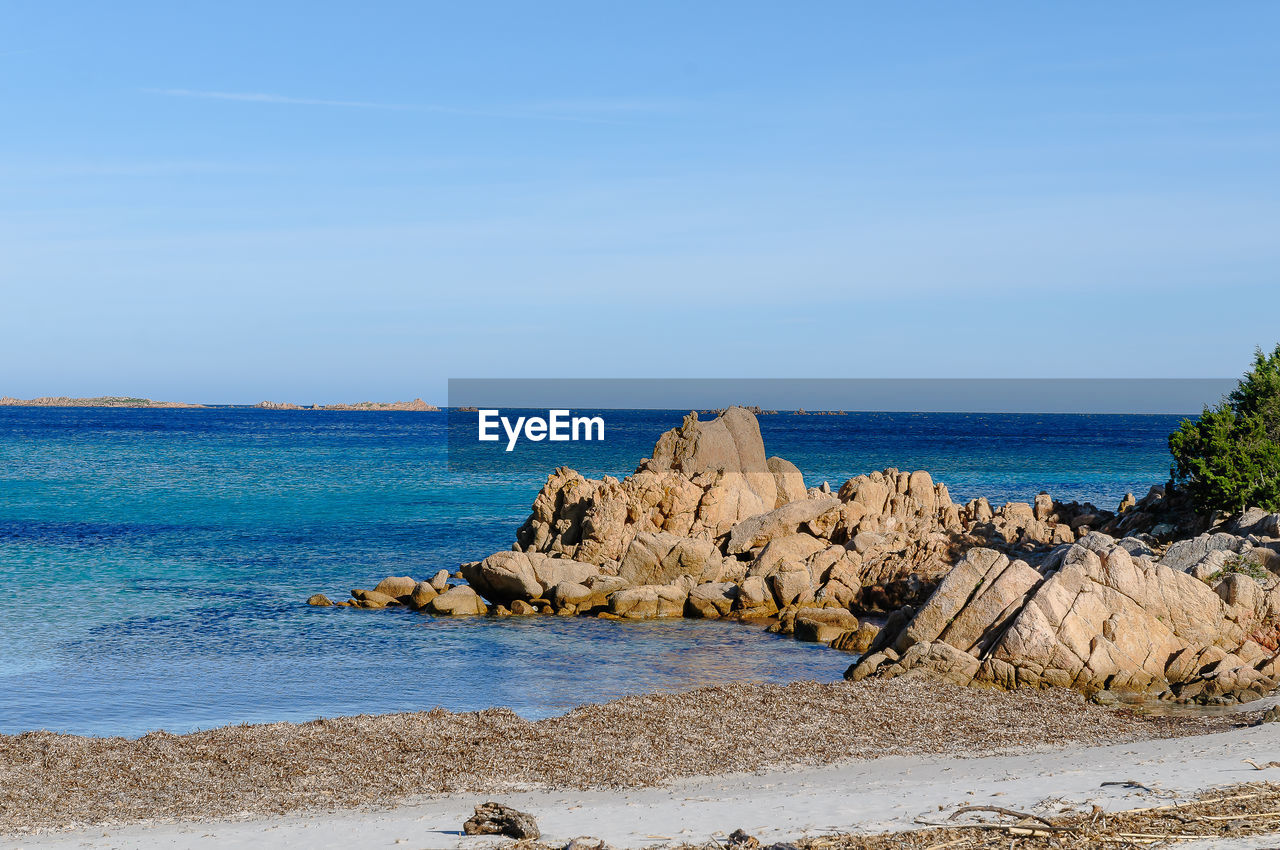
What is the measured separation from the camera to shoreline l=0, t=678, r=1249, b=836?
47.5 feet

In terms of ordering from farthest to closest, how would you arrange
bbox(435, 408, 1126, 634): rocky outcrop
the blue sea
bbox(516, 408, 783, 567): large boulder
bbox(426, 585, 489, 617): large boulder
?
bbox(516, 408, 783, 567): large boulder
bbox(435, 408, 1126, 634): rocky outcrop
bbox(426, 585, 489, 617): large boulder
the blue sea

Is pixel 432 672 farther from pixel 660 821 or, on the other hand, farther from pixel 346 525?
pixel 346 525

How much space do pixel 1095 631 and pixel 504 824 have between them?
13.9m

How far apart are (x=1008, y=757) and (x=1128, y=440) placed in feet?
430

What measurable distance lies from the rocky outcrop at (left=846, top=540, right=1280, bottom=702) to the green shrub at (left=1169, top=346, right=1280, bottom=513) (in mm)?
11676

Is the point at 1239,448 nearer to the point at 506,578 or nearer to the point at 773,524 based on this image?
the point at 773,524

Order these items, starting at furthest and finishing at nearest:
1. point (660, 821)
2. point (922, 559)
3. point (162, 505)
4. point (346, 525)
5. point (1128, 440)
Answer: point (1128, 440) → point (162, 505) → point (346, 525) → point (922, 559) → point (660, 821)

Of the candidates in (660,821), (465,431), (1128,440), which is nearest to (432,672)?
(660,821)

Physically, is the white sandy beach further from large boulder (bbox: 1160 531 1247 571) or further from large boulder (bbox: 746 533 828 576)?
large boulder (bbox: 746 533 828 576)

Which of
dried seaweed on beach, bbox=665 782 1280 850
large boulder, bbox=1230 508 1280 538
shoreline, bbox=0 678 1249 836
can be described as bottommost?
shoreline, bbox=0 678 1249 836

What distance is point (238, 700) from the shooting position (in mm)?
21172

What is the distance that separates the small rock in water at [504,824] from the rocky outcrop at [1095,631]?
1118 centimetres

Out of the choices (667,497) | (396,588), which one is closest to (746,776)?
(396,588)

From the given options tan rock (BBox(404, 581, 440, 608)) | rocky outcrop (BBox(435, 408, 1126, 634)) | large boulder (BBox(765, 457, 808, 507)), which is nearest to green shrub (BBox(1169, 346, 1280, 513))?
rocky outcrop (BBox(435, 408, 1126, 634))
